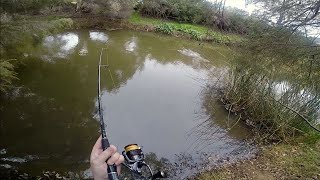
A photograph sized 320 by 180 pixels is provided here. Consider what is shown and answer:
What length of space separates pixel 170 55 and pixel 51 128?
9.96 m

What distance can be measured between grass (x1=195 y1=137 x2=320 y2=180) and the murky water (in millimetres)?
494

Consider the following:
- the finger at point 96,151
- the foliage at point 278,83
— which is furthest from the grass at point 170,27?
the finger at point 96,151

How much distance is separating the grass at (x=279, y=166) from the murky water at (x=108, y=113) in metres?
0.49

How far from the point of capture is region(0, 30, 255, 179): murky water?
659cm

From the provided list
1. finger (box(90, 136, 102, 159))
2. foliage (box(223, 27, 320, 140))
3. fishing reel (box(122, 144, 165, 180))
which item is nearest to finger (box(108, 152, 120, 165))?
finger (box(90, 136, 102, 159))

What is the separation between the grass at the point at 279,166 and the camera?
677 cm

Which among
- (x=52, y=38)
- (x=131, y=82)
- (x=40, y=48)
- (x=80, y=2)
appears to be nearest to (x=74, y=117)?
(x=131, y=82)

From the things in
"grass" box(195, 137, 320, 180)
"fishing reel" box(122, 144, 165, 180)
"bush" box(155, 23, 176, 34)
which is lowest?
"grass" box(195, 137, 320, 180)

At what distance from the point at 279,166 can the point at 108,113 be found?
4403 millimetres

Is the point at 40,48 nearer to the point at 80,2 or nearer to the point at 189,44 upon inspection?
the point at 80,2

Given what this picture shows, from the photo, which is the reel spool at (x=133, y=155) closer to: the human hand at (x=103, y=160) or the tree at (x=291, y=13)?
the human hand at (x=103, y=160)

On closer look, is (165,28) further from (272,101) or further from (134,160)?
(134,160)

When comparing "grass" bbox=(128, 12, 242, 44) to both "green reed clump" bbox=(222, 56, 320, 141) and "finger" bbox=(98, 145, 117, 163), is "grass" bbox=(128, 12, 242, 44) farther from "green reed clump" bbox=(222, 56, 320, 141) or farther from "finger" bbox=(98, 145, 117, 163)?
"finger" bbox=(98, 145, 117, 163)

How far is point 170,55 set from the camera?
16.4 m
